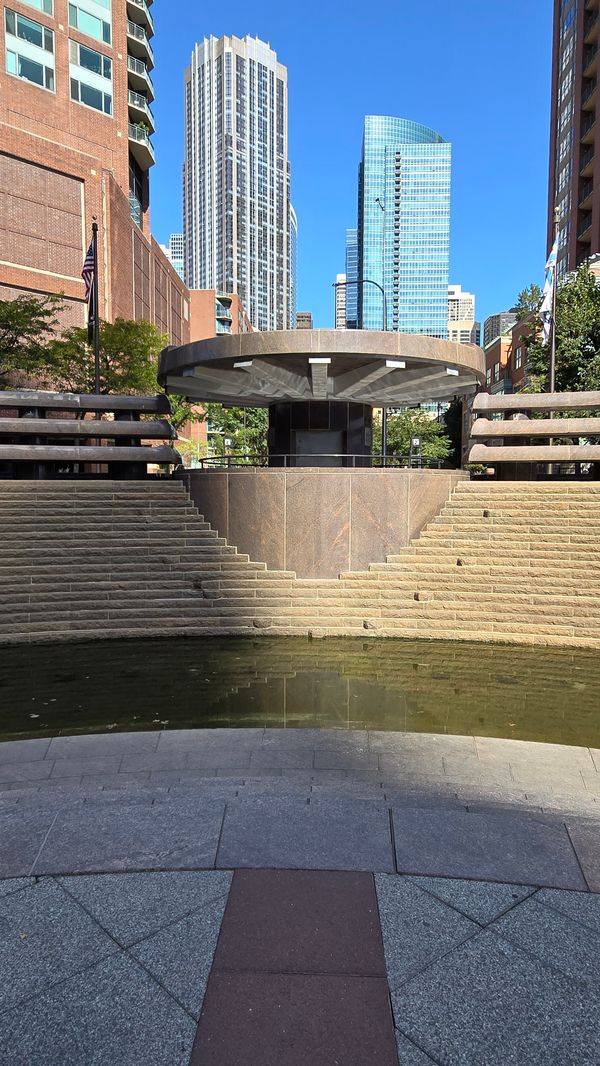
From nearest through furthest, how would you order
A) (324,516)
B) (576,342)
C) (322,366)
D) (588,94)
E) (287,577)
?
(287,577), (324,516), (322,366), (576,342), (588,94)

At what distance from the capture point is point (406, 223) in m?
137

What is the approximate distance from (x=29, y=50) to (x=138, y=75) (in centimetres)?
1410

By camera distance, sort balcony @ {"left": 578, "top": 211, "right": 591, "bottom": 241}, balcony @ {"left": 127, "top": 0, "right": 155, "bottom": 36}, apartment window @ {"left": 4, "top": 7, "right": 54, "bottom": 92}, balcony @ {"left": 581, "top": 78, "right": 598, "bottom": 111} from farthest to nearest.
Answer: balcony @ {"left": 578, "top": 211, "right": 591, "bottom": 241} < balcony @ {"left": 581, "top": 78, "right": 598, "bottom": 111} < balcony @ {"left": 127, "top": 0, "right": 155, "bottom": 36} < apartment window @ {"left": 4, "top": 7, "right": 54, "bottom": 92}

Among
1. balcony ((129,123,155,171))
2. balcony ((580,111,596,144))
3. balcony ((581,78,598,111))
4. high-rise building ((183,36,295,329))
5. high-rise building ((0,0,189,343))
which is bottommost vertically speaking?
high-rise building ((0,0,189,343))

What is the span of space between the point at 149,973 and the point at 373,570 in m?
12.6

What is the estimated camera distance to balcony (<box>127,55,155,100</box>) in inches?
2016

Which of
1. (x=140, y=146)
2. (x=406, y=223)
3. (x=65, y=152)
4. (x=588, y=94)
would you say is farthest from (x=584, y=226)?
(x=406, y=223)

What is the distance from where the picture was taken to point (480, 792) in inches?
253

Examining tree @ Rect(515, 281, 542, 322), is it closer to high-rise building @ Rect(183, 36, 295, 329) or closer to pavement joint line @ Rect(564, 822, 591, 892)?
pavement joint line @ Rect(564, 822, 591, 892)

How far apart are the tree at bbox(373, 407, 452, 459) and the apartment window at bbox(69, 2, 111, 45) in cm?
3435

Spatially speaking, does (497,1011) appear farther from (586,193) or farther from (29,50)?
(586,193)

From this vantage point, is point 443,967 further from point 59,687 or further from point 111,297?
point 111,297

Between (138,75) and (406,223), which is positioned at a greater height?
(406,223)

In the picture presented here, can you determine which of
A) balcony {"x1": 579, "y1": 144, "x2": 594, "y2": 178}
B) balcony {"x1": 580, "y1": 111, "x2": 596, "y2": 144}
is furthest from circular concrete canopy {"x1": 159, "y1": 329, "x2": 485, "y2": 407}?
balcony {"x1": 580, "y1": 111, "x2": 596, "y2": 144}
